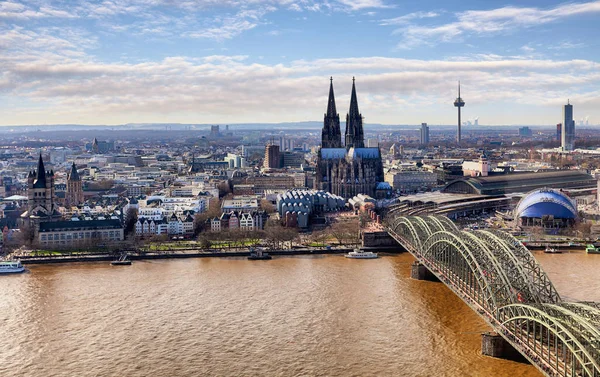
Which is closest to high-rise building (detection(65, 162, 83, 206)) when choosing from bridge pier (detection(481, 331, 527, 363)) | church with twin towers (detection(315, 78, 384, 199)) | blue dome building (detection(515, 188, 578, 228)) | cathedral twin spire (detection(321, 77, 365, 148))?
church with twin towers (detection(315, 78, 384, 199))

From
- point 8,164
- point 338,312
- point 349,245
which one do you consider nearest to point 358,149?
point 349,245

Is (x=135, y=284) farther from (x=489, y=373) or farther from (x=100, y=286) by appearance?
(x=489, y=373)

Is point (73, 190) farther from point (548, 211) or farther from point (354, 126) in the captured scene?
point (548, 211)

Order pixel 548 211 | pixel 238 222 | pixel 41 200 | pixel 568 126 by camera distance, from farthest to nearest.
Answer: pixel 568 126 → pixel 548 211 → pixel 238 222 → pixel 41 200

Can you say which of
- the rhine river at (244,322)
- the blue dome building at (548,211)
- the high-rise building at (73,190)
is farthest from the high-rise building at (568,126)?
the rhine river at (244,322)

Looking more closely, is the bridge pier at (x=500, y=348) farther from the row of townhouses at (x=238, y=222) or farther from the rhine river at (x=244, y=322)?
the row of townhouses at (x=238, y=222)

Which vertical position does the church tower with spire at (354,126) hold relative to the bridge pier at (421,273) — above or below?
above

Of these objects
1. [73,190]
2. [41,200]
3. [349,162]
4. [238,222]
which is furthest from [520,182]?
[41,200]
